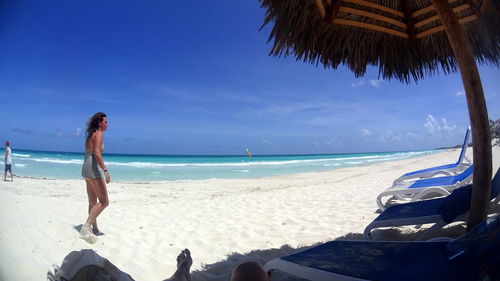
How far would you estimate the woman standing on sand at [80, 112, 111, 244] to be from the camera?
2.34 meters

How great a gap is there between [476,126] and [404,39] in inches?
54.1

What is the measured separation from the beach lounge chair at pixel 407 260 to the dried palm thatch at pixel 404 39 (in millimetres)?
706

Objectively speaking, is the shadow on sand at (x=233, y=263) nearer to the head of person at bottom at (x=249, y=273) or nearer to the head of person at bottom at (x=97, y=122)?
the head of person at bottom at (x=249, y=273)

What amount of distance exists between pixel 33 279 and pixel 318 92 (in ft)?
10.6

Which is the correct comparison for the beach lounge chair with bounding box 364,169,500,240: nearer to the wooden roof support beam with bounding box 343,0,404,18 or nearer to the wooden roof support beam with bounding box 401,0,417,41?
the wooden roof support beam with bounding box 401,0,417,41

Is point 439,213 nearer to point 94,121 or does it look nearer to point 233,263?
point 233,263

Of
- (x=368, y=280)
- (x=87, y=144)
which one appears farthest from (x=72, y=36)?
(x=368, y=280)

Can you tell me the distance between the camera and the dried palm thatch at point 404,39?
1.94 meters

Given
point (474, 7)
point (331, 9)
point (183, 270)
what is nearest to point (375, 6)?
point (331, 9)

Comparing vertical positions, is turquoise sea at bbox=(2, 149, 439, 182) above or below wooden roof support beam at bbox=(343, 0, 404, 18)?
below

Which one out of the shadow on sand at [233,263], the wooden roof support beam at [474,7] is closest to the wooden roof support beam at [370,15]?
the wooden roof support beam at [474,7]

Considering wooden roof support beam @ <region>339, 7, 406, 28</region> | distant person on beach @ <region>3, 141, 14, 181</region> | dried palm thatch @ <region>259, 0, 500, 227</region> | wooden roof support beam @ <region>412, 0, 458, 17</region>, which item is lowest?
distant person on beach @ <region>3, 141, 14, 181</region>

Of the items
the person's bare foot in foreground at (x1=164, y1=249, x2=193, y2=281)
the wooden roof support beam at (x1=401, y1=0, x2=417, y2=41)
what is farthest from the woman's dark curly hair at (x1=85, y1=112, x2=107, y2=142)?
the wooden roof support beam at (x1=401, y1=0, x2=417, y2=41)

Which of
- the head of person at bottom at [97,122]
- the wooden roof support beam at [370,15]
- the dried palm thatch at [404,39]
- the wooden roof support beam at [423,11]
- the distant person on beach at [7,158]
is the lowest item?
the distant person on beach at [7,158]
